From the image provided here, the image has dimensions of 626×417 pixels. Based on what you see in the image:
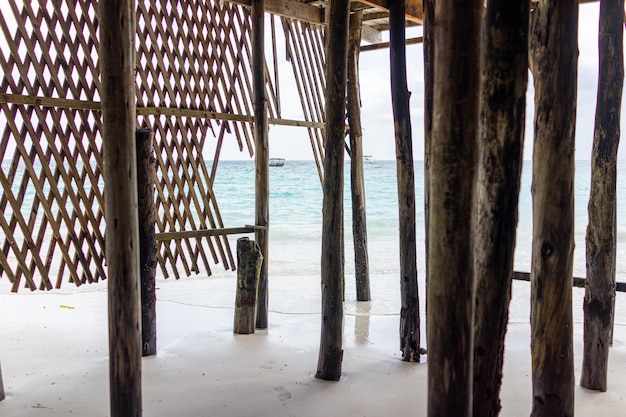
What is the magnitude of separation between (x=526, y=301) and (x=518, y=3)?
4188 mm

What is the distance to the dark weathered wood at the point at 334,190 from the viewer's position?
109 inches

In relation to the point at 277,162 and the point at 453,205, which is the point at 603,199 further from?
the point at 277,162

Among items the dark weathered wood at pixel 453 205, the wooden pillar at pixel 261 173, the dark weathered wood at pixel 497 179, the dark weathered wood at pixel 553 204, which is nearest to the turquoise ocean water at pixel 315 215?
the wooden pillar at pixel 261 173

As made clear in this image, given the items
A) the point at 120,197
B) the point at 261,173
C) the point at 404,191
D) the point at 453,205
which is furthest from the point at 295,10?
the point at 453,205

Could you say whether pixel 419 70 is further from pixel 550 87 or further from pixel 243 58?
pixel 550 87

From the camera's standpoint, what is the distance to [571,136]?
6.48 ft

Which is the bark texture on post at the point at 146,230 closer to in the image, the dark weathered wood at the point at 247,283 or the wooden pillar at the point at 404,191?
the dark weathered wood at the point at 247,283

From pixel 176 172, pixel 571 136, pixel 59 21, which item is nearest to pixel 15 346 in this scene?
pixel 176 172

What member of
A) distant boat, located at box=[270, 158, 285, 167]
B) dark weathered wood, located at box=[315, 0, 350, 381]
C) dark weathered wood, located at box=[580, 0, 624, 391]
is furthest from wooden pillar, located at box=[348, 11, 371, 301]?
distant boat, located at box=[270, 158, 285, 167]

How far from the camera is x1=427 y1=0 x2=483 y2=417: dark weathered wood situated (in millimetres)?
1535

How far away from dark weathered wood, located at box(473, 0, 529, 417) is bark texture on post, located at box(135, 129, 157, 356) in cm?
192

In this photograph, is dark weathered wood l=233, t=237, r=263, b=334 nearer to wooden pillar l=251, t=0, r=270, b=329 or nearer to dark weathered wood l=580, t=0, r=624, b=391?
wooden pillar l=251, t=0, r=270, b=329

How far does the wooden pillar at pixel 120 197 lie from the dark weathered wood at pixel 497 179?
1.10 metres

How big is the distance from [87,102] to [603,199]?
2.89m
